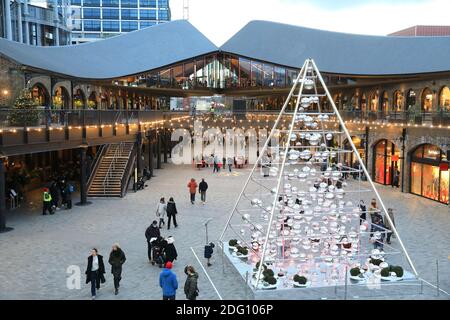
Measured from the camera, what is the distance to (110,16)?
125125 mm

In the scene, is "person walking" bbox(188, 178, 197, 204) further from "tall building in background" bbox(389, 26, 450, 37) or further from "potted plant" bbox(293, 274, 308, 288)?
"tall building in background" bbox(389, 26, 450, 37)

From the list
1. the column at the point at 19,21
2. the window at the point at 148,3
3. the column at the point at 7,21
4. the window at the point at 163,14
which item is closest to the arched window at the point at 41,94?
the column at the point at 7,21

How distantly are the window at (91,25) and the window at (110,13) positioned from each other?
8.72 ft

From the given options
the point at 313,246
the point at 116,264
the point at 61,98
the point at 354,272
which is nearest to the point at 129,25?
the point at 61,98

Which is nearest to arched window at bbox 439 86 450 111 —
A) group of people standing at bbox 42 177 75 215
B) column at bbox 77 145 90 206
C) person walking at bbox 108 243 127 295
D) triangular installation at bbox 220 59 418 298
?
triangular installation at bbox 220 59 418 298

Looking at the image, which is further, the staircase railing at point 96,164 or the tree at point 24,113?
the staircase railing at point 96,164

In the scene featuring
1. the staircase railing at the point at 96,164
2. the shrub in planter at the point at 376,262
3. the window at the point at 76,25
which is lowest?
the shrub in planter at the point at 376,262

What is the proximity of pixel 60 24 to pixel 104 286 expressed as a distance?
211 feet

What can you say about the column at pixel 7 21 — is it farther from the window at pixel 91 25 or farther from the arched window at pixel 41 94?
the window at pixel 91 25

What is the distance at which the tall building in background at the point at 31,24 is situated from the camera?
5094 centimetres

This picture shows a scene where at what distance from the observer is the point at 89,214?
22.4 meters

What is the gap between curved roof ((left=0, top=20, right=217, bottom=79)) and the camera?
37750mm

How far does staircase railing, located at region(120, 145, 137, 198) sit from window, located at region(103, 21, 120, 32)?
102675 millimetres
